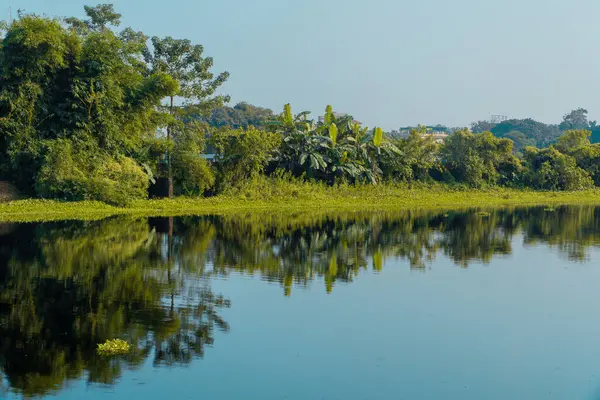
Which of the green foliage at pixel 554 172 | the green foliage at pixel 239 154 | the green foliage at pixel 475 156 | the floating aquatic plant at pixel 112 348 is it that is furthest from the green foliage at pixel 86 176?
the green foliage at pixel 554 172

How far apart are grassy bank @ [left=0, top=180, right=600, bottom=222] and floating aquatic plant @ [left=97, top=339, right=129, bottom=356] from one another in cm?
1457

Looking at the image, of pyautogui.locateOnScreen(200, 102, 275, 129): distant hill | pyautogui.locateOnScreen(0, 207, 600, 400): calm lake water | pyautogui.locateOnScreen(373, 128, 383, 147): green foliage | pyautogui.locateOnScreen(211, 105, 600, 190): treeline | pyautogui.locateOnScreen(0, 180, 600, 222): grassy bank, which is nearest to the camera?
pyautogui.locateOnScreen(0, 207, 600, 400): calm lake water

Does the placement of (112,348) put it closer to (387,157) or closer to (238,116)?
(387,157)

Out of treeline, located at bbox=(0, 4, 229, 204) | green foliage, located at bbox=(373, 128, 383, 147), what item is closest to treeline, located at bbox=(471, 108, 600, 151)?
green foliage, located at bbox=(373, 128, 383, 147)

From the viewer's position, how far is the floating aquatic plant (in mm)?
8648

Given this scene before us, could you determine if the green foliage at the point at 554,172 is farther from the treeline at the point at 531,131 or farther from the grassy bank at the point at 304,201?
the treeline at the point at 531,131

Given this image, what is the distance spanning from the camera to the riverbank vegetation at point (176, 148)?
25.1 meters

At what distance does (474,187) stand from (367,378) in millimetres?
32957

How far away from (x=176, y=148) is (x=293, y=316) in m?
20.1

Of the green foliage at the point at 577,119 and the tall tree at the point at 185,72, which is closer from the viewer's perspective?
the tall tree at the point at 185,72

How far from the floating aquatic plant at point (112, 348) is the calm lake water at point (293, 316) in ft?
0.42

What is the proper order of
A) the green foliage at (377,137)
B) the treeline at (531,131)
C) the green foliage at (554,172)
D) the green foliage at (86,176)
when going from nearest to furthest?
the green foliage at (86,176)
the green foliage at (377,137)
the green foliage at (554,172)
the treeline at (531,131)

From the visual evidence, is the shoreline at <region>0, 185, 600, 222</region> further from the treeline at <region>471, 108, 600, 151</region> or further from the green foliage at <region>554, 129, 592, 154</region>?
the treeline at <region>471, 108, 600, 151</region>

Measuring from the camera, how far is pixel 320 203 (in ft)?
101
